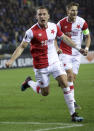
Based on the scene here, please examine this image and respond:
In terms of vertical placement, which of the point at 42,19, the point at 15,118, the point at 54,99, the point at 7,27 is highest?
the point at 42,19

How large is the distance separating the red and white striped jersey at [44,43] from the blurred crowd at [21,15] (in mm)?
21850

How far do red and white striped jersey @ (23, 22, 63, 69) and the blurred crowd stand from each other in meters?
21.8

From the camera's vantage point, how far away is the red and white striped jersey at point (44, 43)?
10203 millimetres

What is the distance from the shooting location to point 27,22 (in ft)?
123

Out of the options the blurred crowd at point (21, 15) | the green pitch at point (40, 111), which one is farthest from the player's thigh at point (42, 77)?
the blurred crowd at point (21, 15)

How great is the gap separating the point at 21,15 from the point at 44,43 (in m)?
27.2

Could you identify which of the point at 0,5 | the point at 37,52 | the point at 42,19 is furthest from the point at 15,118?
the point at 0,5

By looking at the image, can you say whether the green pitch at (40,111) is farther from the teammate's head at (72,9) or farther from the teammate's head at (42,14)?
the teammate's head at (72,9)

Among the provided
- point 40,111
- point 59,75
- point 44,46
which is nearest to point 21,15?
point 40,111

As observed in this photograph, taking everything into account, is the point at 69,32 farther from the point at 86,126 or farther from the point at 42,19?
the point at 86,126

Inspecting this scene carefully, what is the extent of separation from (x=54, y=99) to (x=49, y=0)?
27898 mm

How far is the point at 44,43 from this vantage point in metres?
10.2

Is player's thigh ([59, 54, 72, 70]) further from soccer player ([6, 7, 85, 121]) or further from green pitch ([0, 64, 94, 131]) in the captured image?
soccer player ([6, 7, 85, 121])

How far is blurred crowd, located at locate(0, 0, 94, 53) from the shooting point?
3422 centimetres
